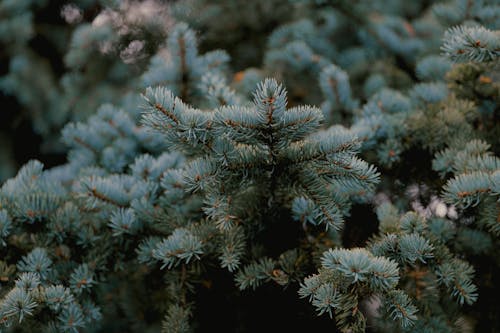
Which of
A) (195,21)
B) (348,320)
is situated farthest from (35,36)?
(348,320)

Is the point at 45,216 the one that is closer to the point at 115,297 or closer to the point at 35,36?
the point at 115,297

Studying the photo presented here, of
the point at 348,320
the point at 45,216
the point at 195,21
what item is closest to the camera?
the point at 348,320

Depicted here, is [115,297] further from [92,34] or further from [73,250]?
[92,34]

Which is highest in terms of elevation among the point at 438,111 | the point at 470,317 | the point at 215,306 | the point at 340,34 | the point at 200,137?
the point at 200,137

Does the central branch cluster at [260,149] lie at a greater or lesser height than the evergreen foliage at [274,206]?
greater

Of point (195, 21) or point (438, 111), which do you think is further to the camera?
point (195, 21)

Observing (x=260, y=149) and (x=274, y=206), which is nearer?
(x=260, y=149)

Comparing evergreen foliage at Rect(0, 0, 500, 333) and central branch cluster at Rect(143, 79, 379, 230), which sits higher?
central branch cluster at Rect(143, 79, 379, 230)

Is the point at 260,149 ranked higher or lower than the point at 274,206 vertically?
higher

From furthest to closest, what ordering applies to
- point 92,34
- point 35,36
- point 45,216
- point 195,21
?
point 35,36 → point 195,21 → point 92,34 → point 45,216

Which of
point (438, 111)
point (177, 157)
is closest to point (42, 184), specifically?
point (177, 157)

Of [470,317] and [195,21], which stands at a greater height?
[195,21]
